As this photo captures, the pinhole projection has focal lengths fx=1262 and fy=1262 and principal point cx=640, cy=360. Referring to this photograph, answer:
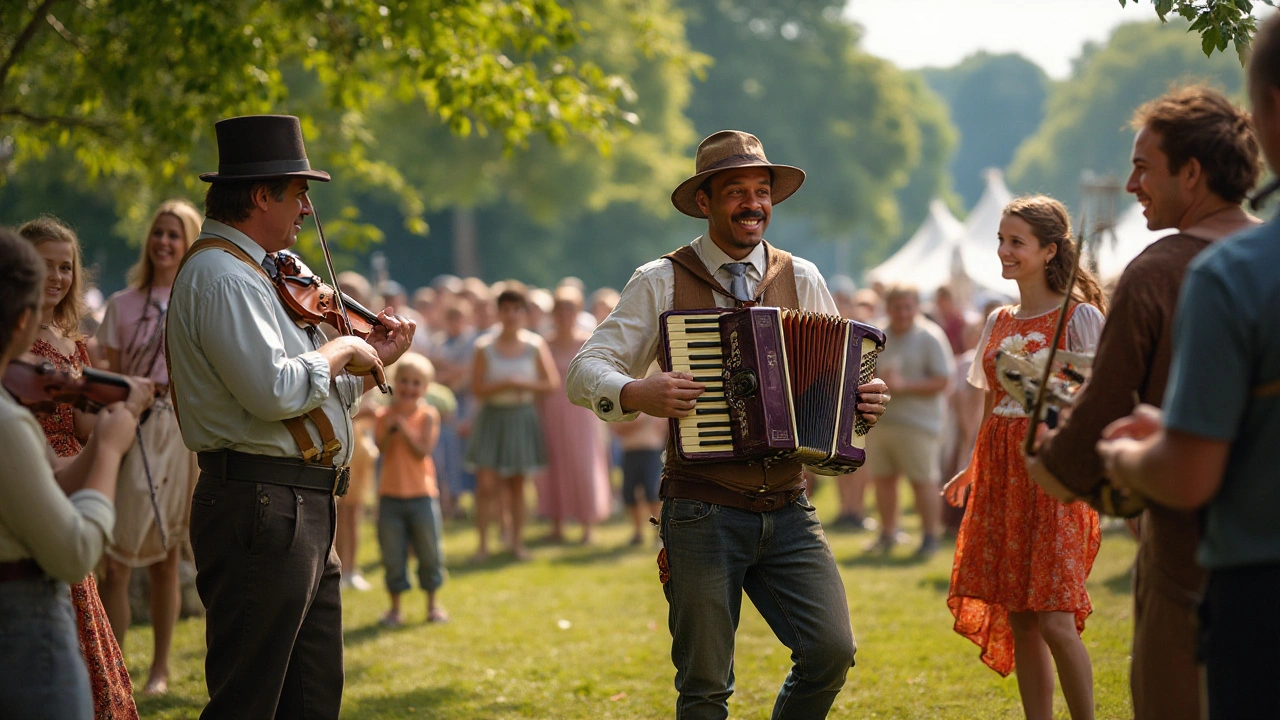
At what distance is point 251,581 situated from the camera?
167 inches

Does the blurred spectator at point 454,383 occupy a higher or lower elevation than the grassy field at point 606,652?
higher

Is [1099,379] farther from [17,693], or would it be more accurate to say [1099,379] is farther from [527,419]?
[527,419]

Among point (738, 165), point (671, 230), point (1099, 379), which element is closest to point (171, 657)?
point (738, 165)

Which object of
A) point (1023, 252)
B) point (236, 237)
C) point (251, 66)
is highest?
point (251, 66)

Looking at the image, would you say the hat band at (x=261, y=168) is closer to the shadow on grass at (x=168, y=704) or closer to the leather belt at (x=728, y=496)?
the leather belt at (x=728, y=496)

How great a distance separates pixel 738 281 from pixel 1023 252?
55.3 inches

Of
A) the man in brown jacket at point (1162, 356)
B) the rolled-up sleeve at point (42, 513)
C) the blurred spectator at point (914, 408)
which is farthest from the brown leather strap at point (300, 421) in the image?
the blurred spectator at point (914, 408)

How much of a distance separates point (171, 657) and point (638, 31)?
20.2 feet

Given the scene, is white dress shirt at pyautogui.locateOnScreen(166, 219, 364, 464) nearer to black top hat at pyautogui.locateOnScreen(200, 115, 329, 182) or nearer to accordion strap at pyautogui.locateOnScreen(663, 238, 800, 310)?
black top hat at pyautogui.locateOnScreen(200, 115, 329, 182)

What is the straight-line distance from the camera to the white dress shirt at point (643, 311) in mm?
4664

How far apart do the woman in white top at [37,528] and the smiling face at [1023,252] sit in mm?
3597

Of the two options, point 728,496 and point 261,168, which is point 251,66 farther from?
point 728,496

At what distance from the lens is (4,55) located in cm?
879

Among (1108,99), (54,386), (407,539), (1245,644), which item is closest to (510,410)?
(407,539)
